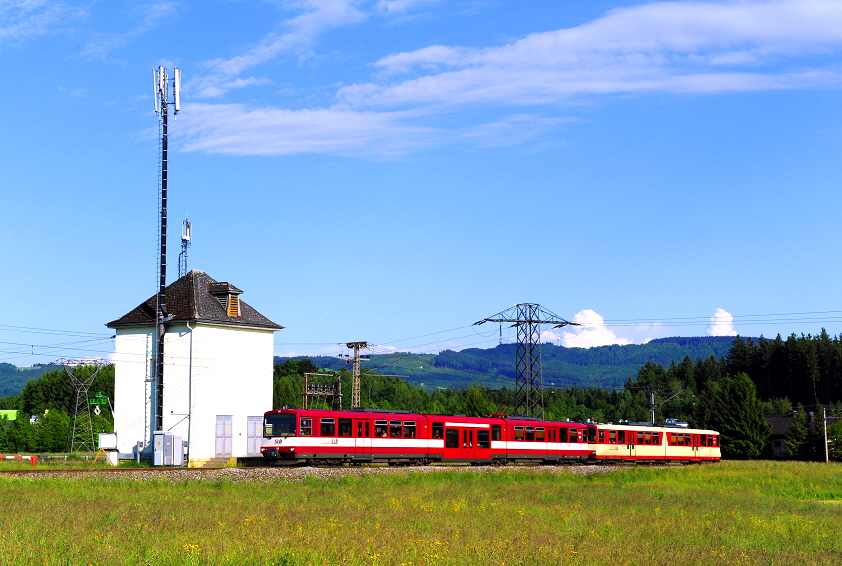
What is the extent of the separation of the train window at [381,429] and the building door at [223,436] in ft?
39.3

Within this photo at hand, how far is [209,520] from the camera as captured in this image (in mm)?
20094

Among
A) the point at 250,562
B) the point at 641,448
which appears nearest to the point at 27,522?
the point at 250,562

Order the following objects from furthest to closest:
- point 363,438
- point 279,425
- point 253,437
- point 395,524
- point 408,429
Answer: point 253,437
point 408,429
point 363,438
point 279,425
point 395,524

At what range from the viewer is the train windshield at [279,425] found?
44.3 metres

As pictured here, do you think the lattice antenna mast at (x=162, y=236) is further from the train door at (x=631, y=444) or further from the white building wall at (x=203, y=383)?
the train door at (x=631, y=444)

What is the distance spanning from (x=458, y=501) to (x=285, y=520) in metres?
8.12

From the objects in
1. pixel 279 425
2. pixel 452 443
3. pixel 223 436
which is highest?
pixel 279 425

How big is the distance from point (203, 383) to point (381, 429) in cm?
1307

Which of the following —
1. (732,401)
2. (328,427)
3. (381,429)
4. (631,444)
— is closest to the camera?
(328,427)

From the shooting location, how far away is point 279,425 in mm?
44812

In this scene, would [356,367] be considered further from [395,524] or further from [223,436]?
[395,524]

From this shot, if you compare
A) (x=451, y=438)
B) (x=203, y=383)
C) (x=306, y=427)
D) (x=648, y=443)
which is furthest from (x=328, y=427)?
(x=648, y=443)

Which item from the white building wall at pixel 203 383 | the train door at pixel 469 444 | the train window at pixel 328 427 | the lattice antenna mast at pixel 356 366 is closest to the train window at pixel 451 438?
the train door at pixel 469 444

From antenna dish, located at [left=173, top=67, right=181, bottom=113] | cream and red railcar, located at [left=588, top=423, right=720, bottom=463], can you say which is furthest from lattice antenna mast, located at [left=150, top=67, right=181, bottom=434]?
cream and red railcar, located at [left=588, top=423, right=720, bottom=463]
